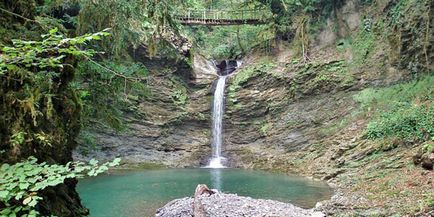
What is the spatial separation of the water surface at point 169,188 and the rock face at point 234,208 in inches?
24.8

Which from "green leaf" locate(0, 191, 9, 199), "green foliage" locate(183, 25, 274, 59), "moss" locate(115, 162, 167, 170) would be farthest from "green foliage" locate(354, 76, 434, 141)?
"green leaf" locate(0, 191, 9, 199)

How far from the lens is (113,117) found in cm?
870

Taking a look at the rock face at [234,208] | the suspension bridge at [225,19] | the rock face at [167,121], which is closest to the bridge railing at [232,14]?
the suspension bridge at [225,19]

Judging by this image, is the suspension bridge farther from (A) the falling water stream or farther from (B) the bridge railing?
(A) the falling water stream

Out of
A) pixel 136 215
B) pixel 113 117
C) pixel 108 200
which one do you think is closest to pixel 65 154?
pixel 113 117

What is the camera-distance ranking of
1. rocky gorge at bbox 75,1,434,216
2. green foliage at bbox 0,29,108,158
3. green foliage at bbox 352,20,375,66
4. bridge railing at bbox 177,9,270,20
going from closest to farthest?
1. green foliage at bbox 0,29,108,158
2. rocky gorge at bbox 75,1,434,216
3. green foliage at bbox 352,20,375,66
4. bridge railing at bbox 177,9,270,20

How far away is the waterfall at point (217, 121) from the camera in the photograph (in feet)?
71.8

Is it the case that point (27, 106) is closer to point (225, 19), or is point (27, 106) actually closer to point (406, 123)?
point (406, 123)

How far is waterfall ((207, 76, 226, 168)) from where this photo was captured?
21.9 meters

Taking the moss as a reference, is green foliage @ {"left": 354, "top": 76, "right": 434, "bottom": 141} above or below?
above

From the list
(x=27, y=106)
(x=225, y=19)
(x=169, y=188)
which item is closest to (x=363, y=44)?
(x=225, y=19)

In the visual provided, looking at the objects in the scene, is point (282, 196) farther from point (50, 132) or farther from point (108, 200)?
point (50, 132)

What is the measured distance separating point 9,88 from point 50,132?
632mm

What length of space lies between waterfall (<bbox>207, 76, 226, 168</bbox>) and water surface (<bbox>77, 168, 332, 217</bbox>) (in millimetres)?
3602
